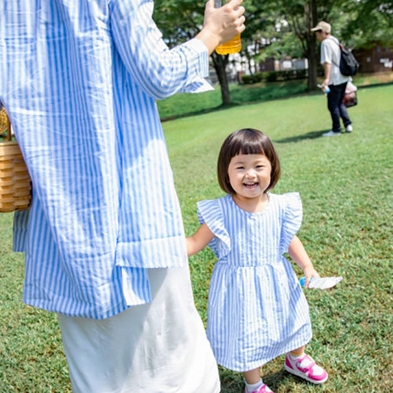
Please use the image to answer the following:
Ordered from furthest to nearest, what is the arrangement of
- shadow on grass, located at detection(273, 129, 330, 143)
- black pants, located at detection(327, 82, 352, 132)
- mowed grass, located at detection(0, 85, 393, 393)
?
shadow on grass, located at detection(273, 129, 330, 143) < black pants, located at detection(327, 82, 352, 132) < mowed grass, located at detection(0, 85, 393, 393)

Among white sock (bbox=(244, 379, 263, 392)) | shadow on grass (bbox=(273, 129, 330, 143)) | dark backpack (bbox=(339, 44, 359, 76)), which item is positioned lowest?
shadow on grass (bbox=(273, 129, 330, 143))

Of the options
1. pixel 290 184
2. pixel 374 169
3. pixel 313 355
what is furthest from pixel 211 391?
pixel 374 169

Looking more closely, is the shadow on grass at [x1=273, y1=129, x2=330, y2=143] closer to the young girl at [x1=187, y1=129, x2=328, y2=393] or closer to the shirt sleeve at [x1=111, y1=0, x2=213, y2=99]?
the young girl at [x1=187, y1=129, x2=328, y2=393]

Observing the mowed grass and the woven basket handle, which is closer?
the woven basket handle

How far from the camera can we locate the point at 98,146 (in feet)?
4.72

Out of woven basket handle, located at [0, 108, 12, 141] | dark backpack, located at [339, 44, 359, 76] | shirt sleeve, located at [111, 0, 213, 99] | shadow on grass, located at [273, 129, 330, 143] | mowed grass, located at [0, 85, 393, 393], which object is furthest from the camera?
shadow on grass, located at [273, 129, 330, 143]

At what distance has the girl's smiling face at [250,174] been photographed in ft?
6.52

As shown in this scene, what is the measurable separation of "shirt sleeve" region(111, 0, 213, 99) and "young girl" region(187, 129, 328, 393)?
60 centimetres

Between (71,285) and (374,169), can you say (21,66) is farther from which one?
(374,169)

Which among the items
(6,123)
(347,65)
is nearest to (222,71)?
(347,65)

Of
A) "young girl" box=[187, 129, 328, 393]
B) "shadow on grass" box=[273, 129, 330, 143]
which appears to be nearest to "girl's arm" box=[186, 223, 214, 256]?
"young girl" box=[187, 129, 328, 393]

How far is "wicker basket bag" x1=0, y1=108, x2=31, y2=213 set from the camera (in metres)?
1.51

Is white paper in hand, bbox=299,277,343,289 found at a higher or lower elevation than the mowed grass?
higher

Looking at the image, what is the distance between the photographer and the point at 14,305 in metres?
3.34
